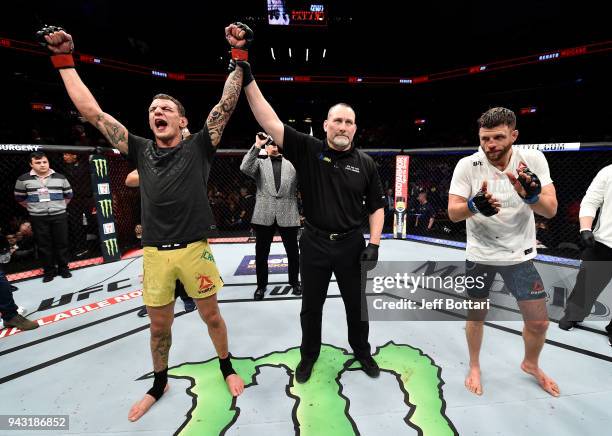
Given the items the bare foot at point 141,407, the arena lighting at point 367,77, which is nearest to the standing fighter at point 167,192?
the bare foot at point 141,407

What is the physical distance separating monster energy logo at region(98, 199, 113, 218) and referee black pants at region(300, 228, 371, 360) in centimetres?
390

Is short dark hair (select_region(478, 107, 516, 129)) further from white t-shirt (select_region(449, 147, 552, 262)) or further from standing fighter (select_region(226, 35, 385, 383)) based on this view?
standing fighter (select_region(226, 35, 385, 383))

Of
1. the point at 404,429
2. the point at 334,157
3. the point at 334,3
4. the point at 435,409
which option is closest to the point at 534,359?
the point at 435,409

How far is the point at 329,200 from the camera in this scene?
5.81 feet

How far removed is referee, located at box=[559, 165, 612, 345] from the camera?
2.30 metres

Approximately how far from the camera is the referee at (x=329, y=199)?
1.71m

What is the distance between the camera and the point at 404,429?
1.53 m

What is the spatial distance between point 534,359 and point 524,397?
0.27m

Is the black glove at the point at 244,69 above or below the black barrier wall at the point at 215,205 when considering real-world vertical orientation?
above

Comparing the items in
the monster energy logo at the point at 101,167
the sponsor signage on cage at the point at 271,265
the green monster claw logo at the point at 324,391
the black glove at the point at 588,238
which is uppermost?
the monster energy logo at the point at 101,167

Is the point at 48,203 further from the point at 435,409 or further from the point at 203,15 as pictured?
the point at 203,15

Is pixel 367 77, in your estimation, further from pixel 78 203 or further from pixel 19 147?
pixel 19 147

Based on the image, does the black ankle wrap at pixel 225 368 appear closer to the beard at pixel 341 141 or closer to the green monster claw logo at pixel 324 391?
the green monster claw logo at pixel 324 391

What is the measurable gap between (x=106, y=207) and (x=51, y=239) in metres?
0.79
